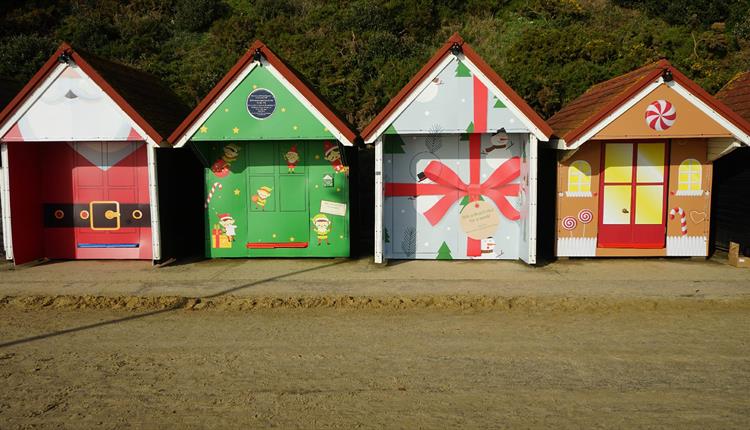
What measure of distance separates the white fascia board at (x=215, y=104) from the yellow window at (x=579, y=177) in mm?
6479

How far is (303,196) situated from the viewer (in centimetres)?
1183

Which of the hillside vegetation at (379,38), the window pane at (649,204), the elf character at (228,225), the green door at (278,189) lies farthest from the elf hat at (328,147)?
the hillside vegetation at (379,38)

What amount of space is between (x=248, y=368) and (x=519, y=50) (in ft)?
70.9

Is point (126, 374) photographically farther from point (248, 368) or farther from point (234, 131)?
point (234, 131)

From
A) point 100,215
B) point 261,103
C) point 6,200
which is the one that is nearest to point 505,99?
point 261,103

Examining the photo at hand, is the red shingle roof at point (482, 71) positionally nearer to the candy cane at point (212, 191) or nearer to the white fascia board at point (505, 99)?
the white fascia board at point (505, 99)

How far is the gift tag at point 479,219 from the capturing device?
1161cm

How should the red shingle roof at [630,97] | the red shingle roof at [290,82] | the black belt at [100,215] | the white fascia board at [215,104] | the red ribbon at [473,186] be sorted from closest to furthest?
1. the red shingle roof at [630,97]
2. the red shingle roof at [290,82]
3. the white fascia board at [215,104]
4. the red ribbon at [473,186]
5. the black belt at [100,215]

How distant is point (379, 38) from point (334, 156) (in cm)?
1583

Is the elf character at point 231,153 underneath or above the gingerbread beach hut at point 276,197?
above

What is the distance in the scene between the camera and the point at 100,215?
11984 millimetres

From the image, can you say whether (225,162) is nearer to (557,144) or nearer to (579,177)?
(557,144)

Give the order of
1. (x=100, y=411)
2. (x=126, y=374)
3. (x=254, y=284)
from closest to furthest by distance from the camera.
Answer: (x=100, y=411) → (x=126, y=374) → (x=254, y=284)

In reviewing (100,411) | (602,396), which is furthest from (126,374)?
(602,396)
